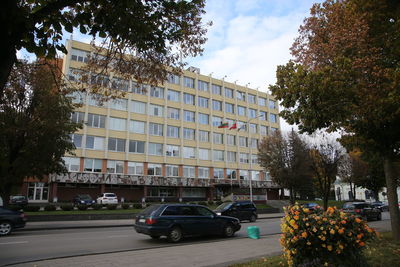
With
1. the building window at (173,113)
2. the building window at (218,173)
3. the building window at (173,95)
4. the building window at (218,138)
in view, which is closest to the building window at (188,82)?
the building window at (173,95)

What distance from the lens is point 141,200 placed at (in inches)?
1719

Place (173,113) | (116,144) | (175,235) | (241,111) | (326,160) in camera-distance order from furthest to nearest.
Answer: (241,111), (173,113), (116,144), (326,160), (175,235)

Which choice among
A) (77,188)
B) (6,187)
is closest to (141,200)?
(77,188)

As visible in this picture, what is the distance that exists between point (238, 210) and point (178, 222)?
1186 centimetres

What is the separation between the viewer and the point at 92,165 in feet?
135

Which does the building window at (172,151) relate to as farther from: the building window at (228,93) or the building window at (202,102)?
the building window at (228,93)

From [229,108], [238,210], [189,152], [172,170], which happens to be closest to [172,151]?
[172,170]

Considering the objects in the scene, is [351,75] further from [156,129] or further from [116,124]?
[156,129]

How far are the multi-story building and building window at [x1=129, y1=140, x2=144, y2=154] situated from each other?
0.15 metres

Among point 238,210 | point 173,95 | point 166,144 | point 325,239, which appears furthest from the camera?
point 173,95

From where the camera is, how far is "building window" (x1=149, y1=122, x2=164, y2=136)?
155 feet

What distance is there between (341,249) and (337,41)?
23.0 feet

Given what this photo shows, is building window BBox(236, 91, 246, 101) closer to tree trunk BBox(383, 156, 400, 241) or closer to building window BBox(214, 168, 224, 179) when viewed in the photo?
building window BBox(214, 168, 224, 179)

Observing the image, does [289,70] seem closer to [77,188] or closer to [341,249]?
[341,249]
